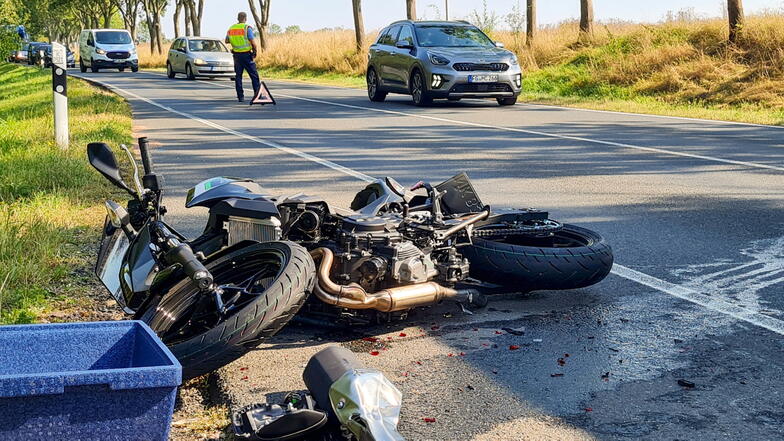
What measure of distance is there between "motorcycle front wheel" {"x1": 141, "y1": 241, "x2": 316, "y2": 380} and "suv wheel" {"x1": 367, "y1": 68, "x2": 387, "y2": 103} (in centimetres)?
1749

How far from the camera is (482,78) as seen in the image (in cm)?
1966

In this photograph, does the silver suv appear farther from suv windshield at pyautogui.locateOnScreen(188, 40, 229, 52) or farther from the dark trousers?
suv windshield at pyautogui.locateOnScreen(188, 40, 229, 52)

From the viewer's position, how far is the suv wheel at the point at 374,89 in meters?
21.9

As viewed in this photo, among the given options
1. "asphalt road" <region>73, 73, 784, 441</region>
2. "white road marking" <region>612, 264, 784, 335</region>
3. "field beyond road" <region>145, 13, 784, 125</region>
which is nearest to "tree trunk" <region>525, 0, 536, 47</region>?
"field beyond road" <region>145, 13, 784, 125</region>

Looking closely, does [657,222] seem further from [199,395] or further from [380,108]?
[380,108]

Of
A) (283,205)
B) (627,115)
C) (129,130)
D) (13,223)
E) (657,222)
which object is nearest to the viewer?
(283,205)

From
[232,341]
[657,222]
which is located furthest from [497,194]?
[232,341]

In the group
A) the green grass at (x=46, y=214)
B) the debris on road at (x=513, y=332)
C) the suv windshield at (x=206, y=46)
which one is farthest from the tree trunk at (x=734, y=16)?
the debris on road at (x=513, y=332)

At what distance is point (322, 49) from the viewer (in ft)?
138

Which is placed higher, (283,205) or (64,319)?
(283,205)

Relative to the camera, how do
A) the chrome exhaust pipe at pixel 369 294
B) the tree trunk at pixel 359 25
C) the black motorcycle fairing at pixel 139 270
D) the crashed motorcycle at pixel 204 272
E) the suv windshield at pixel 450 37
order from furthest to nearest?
the tree trunk at pixel 359 25, the suv windshield at pixel 450 37, the chrome exhaust pipe at pixel 369 294, the black motorcycle fairing at pixel 139 270, the crashed motorcycle at pixel 204 272

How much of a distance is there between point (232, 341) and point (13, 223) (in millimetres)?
3957

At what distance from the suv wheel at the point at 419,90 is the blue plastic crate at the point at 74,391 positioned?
17053 millimetres

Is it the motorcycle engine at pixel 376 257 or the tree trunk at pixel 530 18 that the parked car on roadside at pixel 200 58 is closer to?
the tree trunk at pixel 530 18
